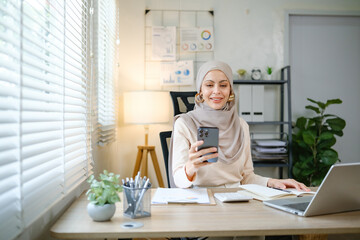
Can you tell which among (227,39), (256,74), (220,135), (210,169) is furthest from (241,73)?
(210,169)

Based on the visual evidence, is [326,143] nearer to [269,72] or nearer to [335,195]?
[269,72]

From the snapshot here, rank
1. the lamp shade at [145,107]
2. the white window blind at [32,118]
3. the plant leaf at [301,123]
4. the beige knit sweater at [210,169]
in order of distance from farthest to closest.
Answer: the plant leaf at [301,123] → the lamp shade at [145,107] → the beige knit sweater at [210,169] → the white window blind at [32,118]

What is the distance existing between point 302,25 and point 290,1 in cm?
30

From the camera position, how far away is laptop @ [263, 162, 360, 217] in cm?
97

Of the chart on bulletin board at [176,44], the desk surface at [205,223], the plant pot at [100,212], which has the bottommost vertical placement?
the desk surface at [205,223]

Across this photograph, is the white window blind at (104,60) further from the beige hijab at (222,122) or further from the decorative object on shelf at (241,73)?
the decorative object on shelf at (241,73)

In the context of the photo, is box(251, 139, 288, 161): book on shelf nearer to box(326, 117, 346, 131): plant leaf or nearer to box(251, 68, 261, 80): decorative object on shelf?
box(326, 117, 346, 131): plant leaf

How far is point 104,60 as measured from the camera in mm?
2264

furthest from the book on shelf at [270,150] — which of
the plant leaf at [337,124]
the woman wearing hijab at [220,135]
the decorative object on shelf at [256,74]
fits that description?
the woman wearing hijab at [220,135]

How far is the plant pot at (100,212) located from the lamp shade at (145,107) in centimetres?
193

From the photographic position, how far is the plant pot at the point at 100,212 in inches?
36.9

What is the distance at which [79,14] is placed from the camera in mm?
1466

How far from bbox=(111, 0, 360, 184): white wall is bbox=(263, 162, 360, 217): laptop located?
2.34 meters

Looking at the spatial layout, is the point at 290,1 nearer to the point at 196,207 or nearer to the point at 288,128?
the point at 288,128
